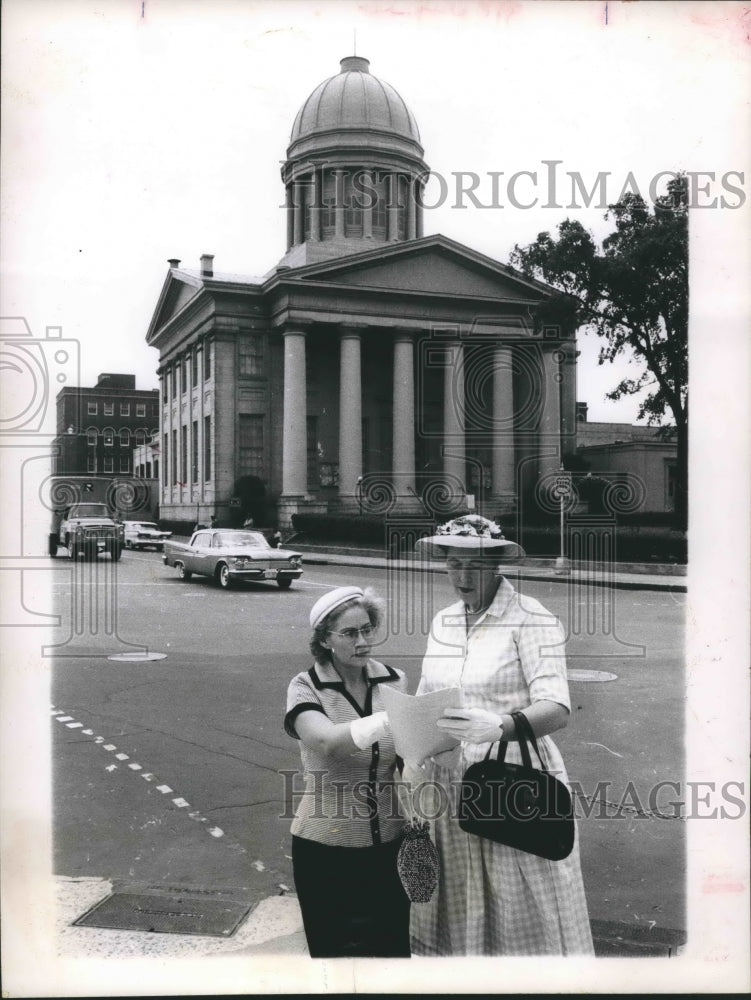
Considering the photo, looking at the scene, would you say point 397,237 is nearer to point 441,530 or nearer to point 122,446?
point 122,446

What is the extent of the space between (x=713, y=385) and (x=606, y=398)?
3.59 meters

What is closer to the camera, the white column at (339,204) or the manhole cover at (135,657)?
the white column at (339,204)

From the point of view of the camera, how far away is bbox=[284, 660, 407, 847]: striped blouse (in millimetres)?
3162

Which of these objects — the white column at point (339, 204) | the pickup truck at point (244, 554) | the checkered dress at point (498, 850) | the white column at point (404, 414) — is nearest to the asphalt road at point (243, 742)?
the pickup truck at point (244, 554)

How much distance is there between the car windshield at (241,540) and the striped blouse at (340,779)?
160 inches

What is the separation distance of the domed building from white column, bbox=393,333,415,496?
2 centimetres

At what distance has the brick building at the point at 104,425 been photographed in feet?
14.7

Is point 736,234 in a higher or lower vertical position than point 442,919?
higher

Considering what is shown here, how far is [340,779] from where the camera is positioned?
316 centimetres

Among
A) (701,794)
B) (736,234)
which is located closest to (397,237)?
(736,234)

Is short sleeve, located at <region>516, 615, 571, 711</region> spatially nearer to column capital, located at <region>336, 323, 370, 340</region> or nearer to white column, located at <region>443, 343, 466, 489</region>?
white column, located at <region>443, 343, 466, 489</region>

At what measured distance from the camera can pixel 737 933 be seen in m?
3.51

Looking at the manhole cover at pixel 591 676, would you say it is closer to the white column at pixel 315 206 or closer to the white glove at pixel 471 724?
the white column at pixel 315 206

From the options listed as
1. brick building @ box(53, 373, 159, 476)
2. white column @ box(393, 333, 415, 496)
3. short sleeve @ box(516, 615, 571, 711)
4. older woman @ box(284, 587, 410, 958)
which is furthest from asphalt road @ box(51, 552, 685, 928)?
short sleeve @ box(516, 615, 571, 711)
